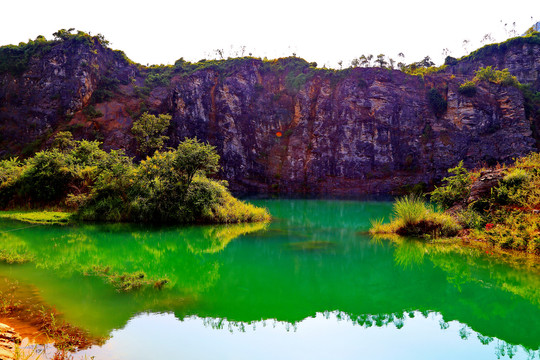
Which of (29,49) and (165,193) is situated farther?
(29,49)

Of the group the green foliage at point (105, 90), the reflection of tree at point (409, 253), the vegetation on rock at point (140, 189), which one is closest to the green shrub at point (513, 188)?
the reflection of tree at point (409, 253)

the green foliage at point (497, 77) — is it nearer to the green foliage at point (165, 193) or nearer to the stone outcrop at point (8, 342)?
the green foliage at point (165, 193)

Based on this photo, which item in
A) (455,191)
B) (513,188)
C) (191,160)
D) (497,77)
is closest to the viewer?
(513,188)

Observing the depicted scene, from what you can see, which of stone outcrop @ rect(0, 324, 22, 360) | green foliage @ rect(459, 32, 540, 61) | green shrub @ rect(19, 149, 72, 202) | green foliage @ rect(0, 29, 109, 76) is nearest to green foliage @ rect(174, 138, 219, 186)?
green shrub @ rect(19, 149, 72, 202)

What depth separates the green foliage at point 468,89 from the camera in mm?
52312

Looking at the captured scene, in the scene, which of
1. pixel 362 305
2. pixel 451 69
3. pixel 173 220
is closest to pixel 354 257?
pixel 362 305

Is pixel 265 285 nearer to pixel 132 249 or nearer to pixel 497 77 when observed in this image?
pixel 132 249

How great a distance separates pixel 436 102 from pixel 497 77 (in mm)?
9890

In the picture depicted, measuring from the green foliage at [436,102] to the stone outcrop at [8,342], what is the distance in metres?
60.0

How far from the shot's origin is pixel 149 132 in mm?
47000

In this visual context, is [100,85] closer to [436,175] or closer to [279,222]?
[279,222]

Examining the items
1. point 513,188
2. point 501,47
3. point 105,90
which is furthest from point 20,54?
point 501,47

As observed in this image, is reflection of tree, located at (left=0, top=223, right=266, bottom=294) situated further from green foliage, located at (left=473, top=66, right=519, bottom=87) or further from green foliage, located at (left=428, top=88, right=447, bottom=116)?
green foliage, located at (left=473, top=66, right=519, bottom=87)

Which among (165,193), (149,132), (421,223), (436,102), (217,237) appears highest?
(436,102)
